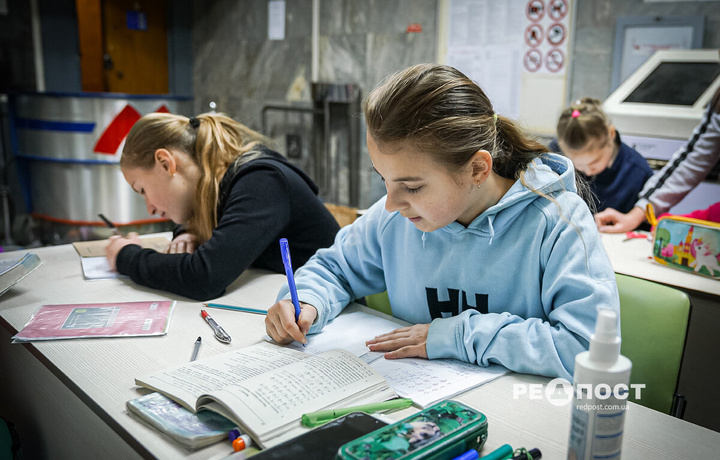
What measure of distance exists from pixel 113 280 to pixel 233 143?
50 cm

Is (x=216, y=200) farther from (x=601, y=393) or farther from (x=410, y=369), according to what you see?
(x=601, y=393)

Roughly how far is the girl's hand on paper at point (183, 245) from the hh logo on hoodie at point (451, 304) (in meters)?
0.76

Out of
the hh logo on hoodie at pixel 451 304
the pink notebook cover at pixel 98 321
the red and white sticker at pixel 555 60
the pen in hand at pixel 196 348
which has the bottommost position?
the pink notebook cover at pixel 98 321

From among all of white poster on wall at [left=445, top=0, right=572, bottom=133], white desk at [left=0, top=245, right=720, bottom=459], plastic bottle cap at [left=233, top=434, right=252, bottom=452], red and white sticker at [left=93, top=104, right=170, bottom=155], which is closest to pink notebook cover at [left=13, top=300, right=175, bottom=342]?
white desk at [left=0, top=245, right=720, bottom=459]

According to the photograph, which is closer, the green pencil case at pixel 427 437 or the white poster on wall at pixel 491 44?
the green pencil case at pixel 427 437

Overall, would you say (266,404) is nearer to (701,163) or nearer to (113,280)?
(113,280)

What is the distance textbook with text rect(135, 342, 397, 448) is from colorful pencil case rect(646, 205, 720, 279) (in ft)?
4.21

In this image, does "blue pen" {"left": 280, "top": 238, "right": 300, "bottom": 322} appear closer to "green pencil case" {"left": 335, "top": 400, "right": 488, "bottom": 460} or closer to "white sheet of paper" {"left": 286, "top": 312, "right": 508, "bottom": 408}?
"white sheet of paper" {"left": 286, "top": 312, "right": 508, "bottom": 408}

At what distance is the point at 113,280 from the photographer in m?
1.56

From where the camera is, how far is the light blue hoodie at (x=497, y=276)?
99 centimetres

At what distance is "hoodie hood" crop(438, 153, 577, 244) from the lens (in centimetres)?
110

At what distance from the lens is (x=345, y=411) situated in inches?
33.0

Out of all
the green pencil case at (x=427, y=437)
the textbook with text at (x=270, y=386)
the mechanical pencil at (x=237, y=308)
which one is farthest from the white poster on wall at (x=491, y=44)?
the green pencil case at (x=427, y=437)

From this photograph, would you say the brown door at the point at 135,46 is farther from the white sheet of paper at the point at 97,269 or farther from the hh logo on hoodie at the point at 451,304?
the hh logo on hoodie at the point at 451,304
